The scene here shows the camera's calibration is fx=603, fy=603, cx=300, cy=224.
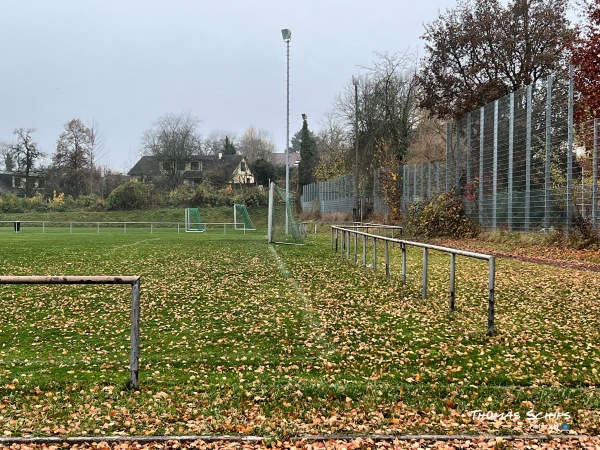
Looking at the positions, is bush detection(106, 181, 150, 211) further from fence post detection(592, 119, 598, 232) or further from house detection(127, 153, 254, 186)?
fence post detection(592, 119, 598, 232)

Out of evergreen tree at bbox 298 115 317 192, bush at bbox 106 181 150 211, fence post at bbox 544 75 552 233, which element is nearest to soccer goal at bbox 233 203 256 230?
bush at bbox 106 181 150 211

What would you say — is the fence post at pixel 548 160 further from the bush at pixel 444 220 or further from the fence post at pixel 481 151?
the bush at pixel 444 220

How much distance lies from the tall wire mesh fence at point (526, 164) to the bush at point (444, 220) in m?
0.34

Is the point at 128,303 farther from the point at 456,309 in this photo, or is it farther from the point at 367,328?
the point at 456,309

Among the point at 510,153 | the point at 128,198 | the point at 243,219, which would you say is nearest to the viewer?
the point at 510,153

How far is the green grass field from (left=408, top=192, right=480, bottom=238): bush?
12.4m

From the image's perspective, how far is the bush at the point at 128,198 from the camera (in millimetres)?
53188

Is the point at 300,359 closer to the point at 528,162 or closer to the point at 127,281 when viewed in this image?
the point at 127,281

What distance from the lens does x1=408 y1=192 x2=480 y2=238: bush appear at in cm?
2228

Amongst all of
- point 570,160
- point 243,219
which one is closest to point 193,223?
point 243,219

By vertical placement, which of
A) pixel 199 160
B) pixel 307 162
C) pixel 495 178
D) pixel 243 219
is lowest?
pixel 243 219

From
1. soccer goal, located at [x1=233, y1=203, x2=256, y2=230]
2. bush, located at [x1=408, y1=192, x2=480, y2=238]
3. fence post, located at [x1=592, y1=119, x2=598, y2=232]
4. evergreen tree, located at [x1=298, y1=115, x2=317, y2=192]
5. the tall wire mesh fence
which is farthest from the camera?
evergreen tree, located at [x1=298, y1=115, x2=317, y2=192]

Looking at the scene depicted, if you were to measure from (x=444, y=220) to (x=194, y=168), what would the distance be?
5345 cm

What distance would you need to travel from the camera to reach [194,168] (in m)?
72.8
